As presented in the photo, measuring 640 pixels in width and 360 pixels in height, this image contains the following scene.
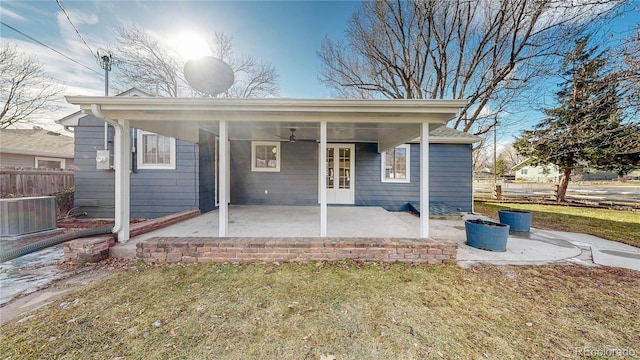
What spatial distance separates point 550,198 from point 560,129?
A: 350 cm

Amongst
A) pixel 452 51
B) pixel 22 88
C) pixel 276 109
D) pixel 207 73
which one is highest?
pixel 452 51

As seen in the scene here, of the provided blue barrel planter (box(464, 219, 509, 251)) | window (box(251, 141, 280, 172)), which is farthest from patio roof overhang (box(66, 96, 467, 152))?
window (box(251, 141, 280, 172))

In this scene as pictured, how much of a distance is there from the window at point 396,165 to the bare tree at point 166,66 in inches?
383

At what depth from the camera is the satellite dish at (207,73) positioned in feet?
17.0

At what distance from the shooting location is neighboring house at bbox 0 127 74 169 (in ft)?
32.6

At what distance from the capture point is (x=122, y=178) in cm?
360

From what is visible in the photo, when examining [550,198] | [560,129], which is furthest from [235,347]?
[550,198]

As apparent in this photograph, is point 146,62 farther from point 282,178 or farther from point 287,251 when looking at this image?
point 287,251

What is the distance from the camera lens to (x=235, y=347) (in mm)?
1745

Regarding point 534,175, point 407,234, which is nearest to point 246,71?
point 407,234

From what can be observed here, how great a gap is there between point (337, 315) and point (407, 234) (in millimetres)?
2491

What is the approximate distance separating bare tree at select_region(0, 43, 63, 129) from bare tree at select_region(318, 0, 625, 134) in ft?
47.3

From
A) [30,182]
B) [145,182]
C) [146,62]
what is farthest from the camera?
[146,62]

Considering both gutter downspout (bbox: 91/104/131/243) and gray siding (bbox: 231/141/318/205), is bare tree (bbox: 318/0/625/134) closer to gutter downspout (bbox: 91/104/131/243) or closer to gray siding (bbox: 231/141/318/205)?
gray siding (bbox: 231/141/318/205)
